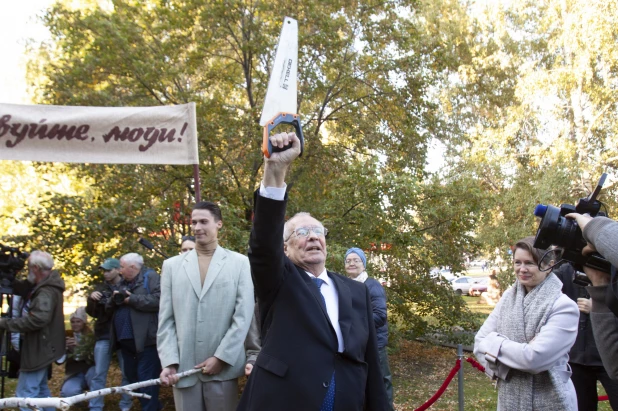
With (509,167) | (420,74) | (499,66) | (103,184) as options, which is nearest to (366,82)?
(420,74)

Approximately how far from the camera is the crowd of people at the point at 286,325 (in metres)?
2.48

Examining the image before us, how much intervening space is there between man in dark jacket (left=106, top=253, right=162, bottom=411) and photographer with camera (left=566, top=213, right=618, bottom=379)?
4.43 meters

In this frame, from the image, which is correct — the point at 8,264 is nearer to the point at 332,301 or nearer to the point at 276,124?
the point at 332,301

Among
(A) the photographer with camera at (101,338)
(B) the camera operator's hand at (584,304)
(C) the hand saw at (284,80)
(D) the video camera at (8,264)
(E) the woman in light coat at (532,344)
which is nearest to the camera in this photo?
(C) the hand saw at (284,80)

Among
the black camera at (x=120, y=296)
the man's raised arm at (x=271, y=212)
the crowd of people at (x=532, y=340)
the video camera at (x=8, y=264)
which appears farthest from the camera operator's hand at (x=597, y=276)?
the video camera at (x=8, y=264)

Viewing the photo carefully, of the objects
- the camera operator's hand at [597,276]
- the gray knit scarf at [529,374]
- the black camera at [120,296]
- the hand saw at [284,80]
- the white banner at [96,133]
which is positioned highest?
the white banner at [96,133]

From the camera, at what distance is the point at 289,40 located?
2799 millimetres

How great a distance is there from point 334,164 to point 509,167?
34.5ft

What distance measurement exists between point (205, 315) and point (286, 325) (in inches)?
58.9

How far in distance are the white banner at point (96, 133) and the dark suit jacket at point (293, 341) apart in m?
3.47

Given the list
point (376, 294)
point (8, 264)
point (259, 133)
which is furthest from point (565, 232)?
point (259, 133)

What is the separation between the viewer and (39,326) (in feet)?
18.4

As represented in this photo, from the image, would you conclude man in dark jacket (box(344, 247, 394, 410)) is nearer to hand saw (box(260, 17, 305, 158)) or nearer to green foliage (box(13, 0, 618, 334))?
green foliage (box(13, 0, 618, 334))

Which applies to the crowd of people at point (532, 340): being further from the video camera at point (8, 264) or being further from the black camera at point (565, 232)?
the video camera at point (8, 264)
